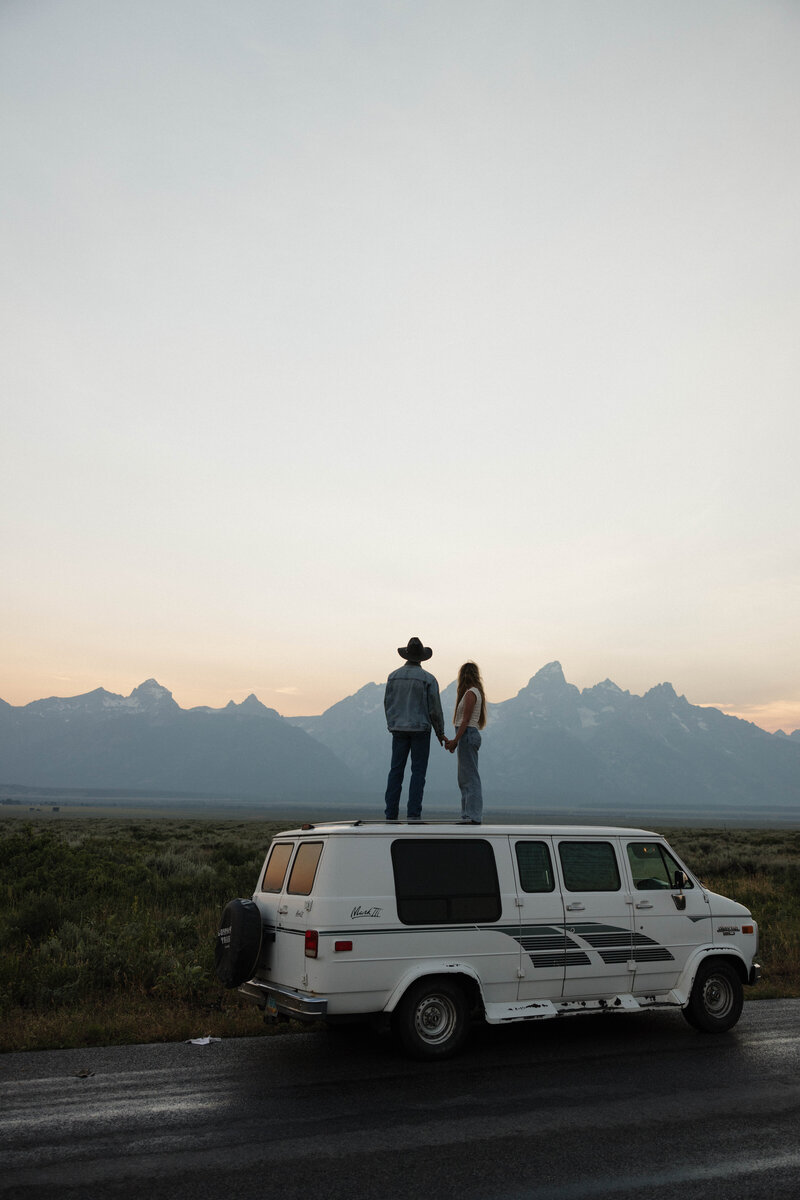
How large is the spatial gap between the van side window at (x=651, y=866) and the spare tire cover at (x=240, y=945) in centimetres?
398

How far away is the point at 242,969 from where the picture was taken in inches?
324

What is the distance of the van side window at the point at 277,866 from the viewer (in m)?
8.73

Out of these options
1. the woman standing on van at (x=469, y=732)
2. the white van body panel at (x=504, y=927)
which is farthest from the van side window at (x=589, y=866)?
the woman standing on van at (x=469, y=732)

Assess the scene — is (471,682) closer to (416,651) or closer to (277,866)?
(416,651)

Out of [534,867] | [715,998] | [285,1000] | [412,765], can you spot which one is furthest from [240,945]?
[715,998]

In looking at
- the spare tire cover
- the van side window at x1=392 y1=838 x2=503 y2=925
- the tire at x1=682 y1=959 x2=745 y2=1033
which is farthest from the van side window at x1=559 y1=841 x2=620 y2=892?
the spare tire cover

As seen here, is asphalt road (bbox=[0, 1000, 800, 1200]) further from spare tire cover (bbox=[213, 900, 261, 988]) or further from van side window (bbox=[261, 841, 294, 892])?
van side window (bbox=[261, 841, 294, 892])

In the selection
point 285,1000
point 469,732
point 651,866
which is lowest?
point 285,1000

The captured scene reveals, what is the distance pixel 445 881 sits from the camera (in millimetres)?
8266

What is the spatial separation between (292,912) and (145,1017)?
303 centimetres

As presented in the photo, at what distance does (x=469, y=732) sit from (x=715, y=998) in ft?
13.2

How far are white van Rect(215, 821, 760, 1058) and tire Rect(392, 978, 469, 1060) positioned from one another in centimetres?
1

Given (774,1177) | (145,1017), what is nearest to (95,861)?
(145,1017)

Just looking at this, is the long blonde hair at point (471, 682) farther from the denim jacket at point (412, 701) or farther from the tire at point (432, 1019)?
the tire at point (432, 1019)
